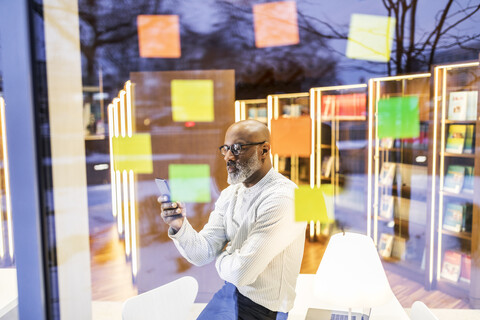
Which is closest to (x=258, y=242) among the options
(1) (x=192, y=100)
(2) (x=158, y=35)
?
(1) (x=192, y=100)

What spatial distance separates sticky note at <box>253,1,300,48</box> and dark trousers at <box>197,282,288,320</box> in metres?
1.45

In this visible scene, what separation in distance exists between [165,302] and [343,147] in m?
2.03

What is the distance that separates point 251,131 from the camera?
1.57m

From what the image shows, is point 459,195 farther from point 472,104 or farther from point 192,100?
point 192,100

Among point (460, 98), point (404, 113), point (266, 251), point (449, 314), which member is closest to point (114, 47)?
point (266, 251)

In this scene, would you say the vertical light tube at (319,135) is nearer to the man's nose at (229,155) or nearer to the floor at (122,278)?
the floor at (122,278)

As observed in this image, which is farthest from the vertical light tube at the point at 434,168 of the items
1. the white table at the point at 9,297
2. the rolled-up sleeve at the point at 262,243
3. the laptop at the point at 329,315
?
the white table at the point at 9,297

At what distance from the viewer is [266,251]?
145 centimetres

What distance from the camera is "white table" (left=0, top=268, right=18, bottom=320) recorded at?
1695 millimetres

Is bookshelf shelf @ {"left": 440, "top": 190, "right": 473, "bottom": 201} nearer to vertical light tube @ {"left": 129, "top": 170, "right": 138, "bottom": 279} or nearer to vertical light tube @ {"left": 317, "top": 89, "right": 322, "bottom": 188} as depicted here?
vertical light tube @ {"left": 317, "top": 89, "right": 322, "bottom": 188}

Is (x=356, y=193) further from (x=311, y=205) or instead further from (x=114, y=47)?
(x=114, y=47)

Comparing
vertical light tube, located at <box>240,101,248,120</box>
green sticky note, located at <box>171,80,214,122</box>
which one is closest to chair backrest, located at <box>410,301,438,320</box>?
vertical light tube, located at <box>240,101,248,120</box>

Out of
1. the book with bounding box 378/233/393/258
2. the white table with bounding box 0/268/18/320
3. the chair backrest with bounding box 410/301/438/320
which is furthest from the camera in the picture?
the book with bounding box 378/233/393/258

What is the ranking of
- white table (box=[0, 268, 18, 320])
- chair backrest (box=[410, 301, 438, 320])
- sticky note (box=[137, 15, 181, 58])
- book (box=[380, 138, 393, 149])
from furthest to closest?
book (box=[380, 138, 393, 149]) < sticky note (box=[137, 15, 181, 58]) < white table (box=[0, 268, 18, 320]) < chair backrest (box=[410, 301, 438, 320])
